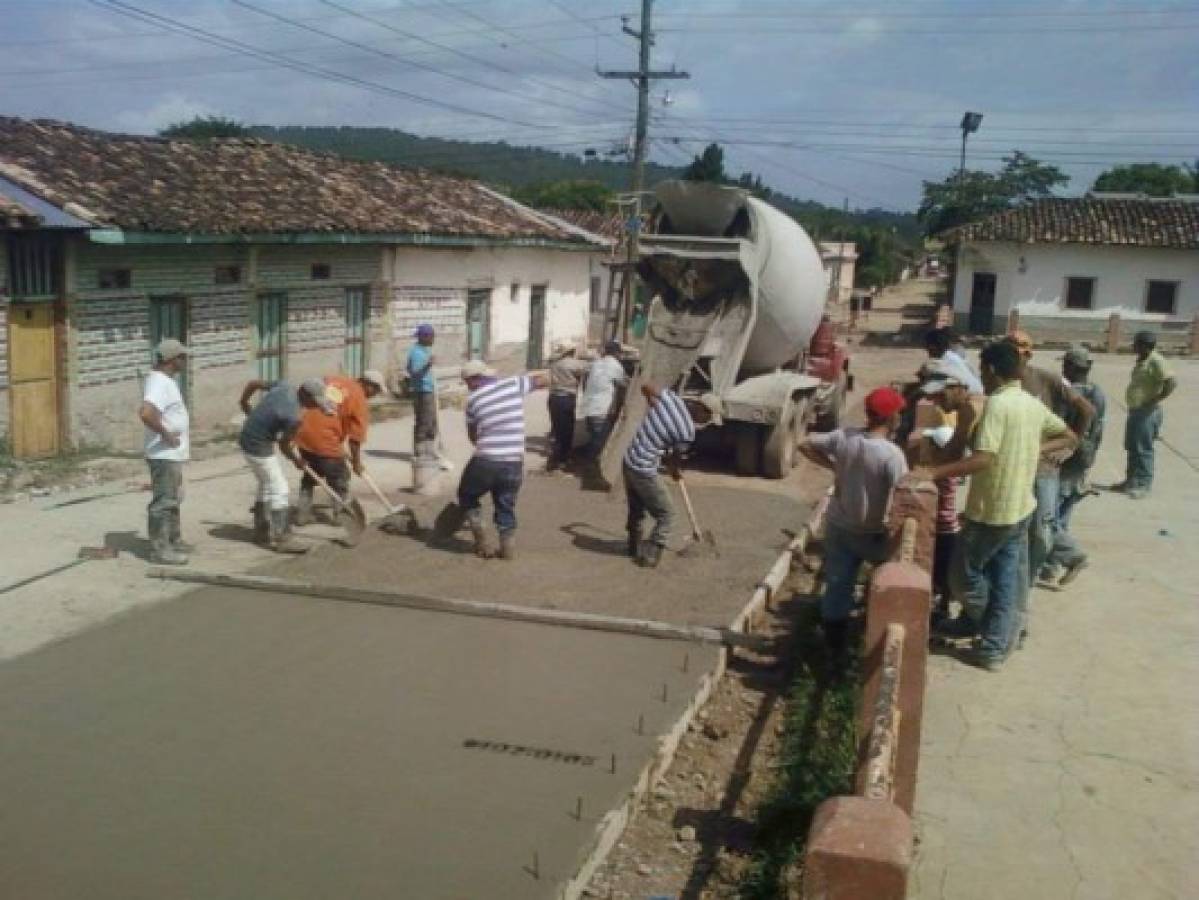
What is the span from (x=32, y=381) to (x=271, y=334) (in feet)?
14.1

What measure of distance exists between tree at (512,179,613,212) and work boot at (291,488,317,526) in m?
49.1

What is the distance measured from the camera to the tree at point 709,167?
41969 millimetres

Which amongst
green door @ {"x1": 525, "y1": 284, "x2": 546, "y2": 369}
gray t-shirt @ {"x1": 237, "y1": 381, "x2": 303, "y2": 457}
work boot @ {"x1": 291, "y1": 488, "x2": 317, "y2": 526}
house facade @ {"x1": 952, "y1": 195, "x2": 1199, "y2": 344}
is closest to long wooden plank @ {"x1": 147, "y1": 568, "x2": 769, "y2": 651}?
gray t-shirt @ {"x1": 237, "y1": 381, "x2": 303, "y2": 457}

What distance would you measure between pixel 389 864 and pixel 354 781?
74 centimetres

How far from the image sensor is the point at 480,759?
5582mm

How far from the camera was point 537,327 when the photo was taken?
2456 centimetres

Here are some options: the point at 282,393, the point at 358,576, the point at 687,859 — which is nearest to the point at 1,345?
the point at 282,393

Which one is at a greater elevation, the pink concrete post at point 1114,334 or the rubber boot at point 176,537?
the pink concrete post at point 1114,334

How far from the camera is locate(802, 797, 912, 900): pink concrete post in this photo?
2862 mm

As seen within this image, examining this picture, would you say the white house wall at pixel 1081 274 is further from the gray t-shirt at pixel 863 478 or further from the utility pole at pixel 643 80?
the gray t-shirt at pixel 863 478

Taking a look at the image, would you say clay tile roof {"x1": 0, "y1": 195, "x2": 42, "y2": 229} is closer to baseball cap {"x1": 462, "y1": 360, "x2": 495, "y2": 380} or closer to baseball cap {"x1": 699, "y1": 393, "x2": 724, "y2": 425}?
baseball cap {"x1": 462, "y1": 360, "x2": 495, "y2": 380}

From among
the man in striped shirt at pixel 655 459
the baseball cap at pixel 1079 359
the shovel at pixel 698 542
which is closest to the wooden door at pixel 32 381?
the man in striped shirt at pixel 655 459

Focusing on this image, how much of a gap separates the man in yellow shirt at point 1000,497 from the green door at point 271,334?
11212 millimetres

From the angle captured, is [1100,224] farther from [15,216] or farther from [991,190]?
[15,216]
